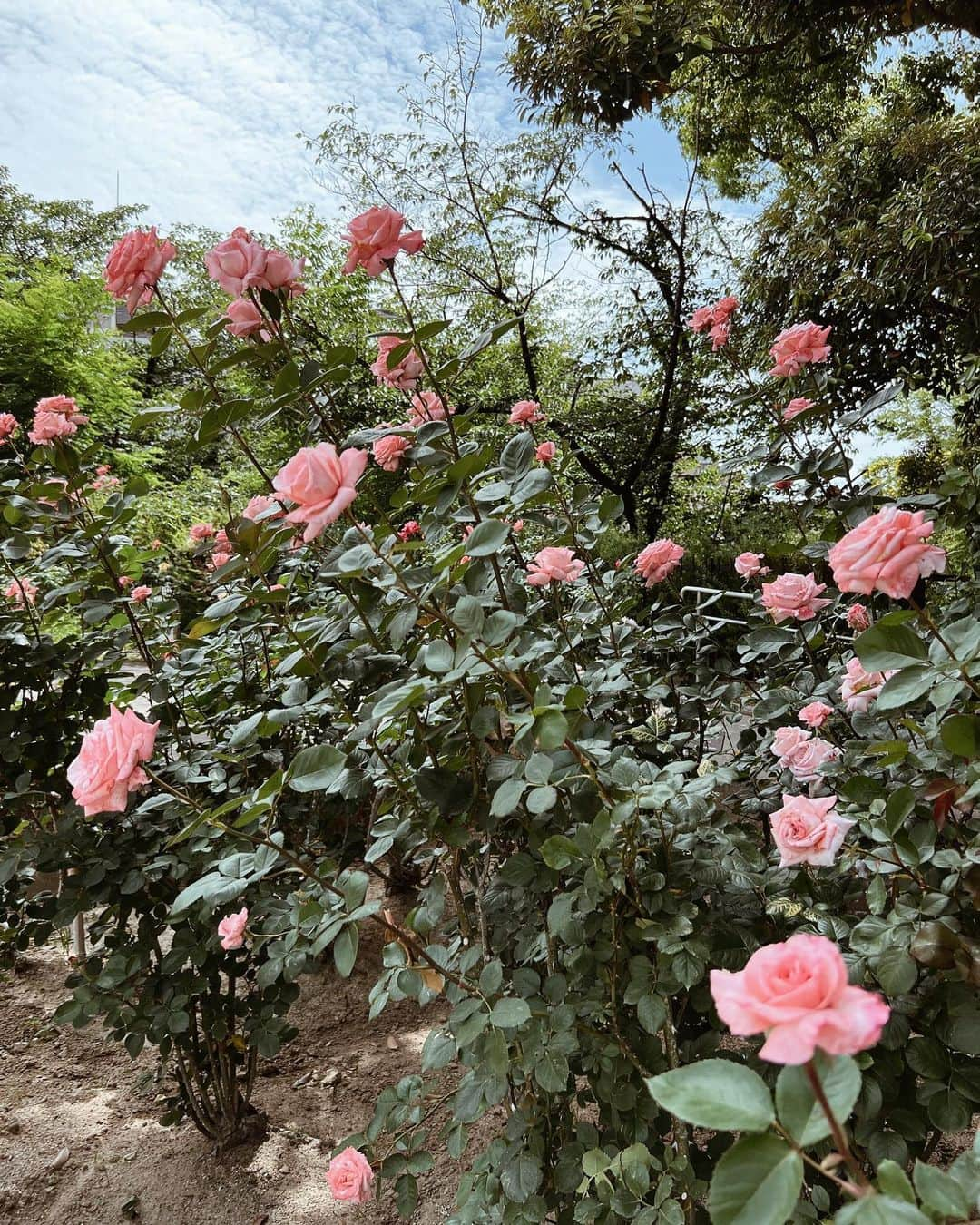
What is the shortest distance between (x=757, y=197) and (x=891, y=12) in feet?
11.6

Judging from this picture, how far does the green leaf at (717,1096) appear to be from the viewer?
32 centimetres

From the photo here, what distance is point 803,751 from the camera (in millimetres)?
938

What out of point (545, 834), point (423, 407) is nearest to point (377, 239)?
point (423, 407)

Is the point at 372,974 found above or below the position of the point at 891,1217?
below

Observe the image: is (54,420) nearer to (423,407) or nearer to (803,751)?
(423,407)

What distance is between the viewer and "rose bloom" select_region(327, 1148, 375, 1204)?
91 centimetres

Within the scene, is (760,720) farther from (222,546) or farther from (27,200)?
(27,200)

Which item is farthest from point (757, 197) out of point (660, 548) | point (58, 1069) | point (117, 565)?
point (58, 1069)

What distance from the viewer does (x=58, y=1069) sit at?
68.4 inches

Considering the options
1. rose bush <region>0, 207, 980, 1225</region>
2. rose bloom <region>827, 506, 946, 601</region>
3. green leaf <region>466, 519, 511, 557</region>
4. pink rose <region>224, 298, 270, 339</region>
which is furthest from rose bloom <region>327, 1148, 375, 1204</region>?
pink rose <region>224, 298, 270, 339</region>

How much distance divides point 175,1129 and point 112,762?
1.22 m

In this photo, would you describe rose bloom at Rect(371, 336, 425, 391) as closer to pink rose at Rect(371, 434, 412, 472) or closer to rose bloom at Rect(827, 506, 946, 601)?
pink rose at Rect(371, 434, 412, 472)

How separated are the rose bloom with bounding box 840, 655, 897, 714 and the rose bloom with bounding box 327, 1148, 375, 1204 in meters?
0.80

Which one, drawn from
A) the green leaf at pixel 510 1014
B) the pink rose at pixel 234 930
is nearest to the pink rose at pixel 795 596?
the green leaf at pixel 510 1014
